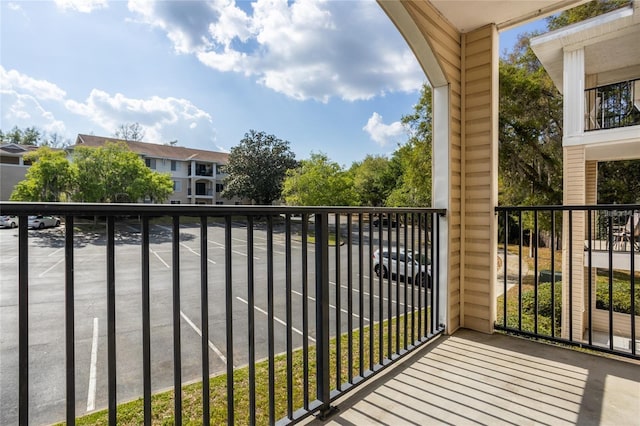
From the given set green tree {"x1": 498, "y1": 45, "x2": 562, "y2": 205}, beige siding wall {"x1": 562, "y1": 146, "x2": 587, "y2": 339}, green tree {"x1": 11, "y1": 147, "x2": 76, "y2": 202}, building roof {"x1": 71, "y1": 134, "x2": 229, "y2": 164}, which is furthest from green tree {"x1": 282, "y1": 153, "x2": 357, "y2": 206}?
beige siding wall {"x1": 562, "y1": 146, "x2": 587, "y2": 339}

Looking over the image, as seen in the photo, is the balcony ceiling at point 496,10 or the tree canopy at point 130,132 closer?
the balcony ceiling at point 496,10

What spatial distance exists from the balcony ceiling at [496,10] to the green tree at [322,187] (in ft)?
29.8

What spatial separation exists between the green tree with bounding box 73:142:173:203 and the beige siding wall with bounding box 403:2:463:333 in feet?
31.2

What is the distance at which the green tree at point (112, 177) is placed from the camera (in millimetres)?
8977

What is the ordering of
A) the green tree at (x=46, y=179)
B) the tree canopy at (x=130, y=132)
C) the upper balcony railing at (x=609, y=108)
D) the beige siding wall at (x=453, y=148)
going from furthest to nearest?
the tree canopy at (x=130, y=132), the green tree at (x=46, y=179), the upper balcony railing at (x=609, y=108), the beige siding wall at (x=453, y=148)

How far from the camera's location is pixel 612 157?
5883mm

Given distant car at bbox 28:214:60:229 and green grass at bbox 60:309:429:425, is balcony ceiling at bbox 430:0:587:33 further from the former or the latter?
distant car at bbox 28:214:60:229

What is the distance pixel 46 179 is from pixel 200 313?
7.24 m

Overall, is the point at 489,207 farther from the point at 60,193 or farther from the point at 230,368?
the point at 60,193

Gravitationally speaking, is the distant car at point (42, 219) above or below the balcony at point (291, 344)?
above

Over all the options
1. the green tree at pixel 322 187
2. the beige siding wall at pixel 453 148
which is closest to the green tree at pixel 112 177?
the green tree at pixel 322 187

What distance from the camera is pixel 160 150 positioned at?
51.2 ft

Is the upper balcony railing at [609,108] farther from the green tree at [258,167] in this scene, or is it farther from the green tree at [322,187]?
the green tree at [258,167]

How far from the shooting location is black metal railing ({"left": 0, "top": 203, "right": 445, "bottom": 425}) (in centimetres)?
83
